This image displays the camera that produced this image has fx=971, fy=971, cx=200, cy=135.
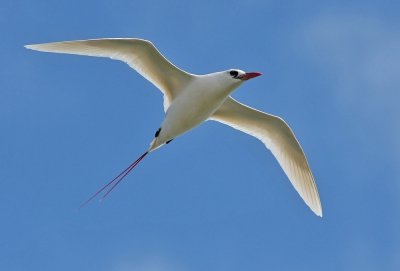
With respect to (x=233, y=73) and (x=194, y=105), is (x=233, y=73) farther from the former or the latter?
(x=194, y=105)

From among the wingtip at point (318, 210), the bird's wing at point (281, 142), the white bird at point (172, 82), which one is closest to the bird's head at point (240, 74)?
the white bird at point (172, 82)

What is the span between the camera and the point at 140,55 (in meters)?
22.6

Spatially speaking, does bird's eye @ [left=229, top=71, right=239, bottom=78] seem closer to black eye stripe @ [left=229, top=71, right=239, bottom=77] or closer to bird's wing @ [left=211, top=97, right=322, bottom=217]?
black eye stripe @ [left=229, top=71, right=239, bottom=77]

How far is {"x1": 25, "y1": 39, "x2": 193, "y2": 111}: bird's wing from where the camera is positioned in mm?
21797

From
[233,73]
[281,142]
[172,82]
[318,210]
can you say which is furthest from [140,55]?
[318,210]

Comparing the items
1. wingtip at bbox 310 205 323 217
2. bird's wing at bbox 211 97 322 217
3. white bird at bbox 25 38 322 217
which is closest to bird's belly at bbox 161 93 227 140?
white bird at bbox 25 38 322 217

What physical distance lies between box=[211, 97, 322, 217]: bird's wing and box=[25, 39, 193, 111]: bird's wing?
187 centimetres

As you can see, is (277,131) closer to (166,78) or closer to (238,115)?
(238,115)

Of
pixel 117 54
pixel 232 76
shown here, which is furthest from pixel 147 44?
pixel 232 76

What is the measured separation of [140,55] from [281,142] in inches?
181

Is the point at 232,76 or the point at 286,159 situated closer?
the point at 232,76

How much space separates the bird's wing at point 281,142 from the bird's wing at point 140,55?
187 centimetres

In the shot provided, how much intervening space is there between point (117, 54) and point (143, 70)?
0.81m

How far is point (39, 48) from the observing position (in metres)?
21.7
